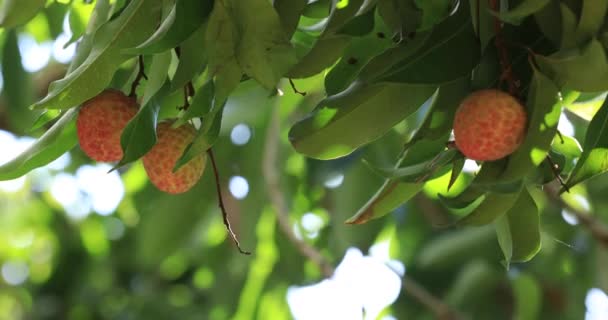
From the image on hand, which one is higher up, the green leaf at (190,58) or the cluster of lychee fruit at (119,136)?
the green leaf at (190,58)

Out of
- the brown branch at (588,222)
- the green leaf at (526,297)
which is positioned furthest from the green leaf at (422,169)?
the green leaf at (526,297)

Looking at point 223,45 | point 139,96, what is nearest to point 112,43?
point 223,45

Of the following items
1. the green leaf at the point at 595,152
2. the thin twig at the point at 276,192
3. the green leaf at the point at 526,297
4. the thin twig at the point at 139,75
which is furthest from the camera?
the green leaf at the point at 526,297

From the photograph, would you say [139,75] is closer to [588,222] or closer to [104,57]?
[104,57]

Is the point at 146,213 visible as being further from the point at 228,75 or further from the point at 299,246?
the point at 228,75

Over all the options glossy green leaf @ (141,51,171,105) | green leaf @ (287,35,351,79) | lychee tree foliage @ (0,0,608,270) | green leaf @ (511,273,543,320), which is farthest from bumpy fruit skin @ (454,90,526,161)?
green leaf @ (511,273,543,320)

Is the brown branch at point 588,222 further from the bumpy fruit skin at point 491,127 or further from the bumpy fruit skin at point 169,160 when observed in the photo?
the bumpy fruit skin at point 491,127

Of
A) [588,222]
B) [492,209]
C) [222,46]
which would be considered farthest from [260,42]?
[588,222]
